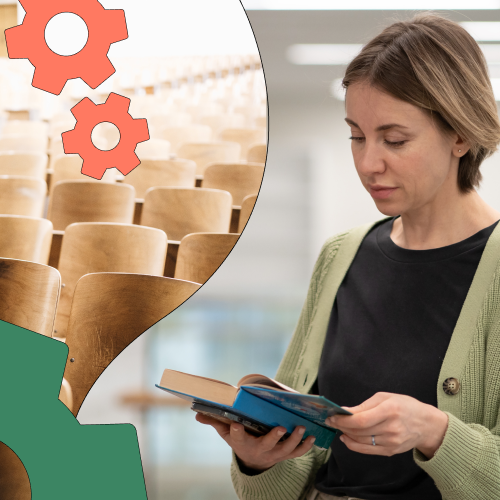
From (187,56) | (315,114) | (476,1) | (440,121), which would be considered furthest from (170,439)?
(476,1)

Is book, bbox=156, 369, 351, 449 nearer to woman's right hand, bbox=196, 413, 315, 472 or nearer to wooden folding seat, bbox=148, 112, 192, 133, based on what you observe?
woman's right hand, bbox=196, 413, 315, 472

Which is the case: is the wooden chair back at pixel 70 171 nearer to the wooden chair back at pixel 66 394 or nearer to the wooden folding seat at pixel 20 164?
the wooden folding seat at pixel 20 164

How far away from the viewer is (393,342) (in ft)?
2.16

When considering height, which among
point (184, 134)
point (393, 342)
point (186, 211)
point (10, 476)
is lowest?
point (10, 476)

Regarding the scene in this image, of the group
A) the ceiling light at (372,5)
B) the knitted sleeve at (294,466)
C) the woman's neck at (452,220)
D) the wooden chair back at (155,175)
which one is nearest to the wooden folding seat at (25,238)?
the wooden chair back at (155,175)

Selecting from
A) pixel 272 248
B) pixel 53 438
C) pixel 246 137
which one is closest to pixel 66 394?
pixel 53 438

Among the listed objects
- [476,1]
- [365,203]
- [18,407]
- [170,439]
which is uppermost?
[476,1]

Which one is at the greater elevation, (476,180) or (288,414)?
(476,180)

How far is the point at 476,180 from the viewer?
2.24ft

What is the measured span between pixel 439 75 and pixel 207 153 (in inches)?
12.9

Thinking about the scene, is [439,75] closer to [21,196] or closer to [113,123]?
[113,123]

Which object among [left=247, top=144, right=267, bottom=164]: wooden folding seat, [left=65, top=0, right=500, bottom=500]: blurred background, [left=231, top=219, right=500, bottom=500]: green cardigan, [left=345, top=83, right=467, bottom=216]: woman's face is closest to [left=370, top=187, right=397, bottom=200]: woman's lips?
[left=345, top=83, right=467, bottom=216]: woman's face

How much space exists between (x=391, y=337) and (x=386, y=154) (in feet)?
0.69

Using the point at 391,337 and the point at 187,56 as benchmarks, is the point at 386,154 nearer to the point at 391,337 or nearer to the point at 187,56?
the point at 391,337
